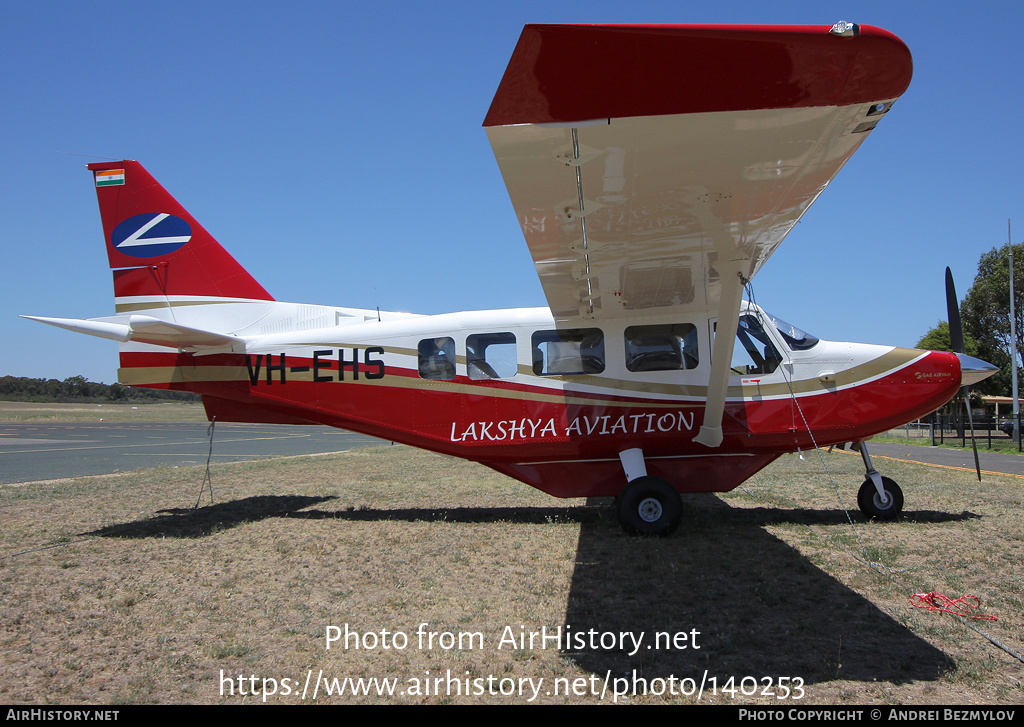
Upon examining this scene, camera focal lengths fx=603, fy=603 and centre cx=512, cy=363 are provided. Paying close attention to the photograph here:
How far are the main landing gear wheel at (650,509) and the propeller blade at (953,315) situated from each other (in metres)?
4.07

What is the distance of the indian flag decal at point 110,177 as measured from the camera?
8555mm

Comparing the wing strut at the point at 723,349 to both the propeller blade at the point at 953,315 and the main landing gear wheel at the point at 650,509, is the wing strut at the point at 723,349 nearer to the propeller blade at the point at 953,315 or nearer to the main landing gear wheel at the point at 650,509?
the main landing gear wheel at the point at 650,509

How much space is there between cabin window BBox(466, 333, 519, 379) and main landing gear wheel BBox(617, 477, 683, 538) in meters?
2.16

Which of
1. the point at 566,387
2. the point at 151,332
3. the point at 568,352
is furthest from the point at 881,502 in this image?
the point at 151,332

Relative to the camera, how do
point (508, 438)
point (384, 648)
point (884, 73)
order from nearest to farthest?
point (884, 73), point (384, 648), point (508, 438)

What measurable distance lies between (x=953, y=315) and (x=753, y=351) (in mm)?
2625

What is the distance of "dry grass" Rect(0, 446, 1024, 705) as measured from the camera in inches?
136

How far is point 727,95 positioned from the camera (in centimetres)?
288

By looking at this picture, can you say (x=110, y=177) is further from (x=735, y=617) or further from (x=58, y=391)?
(x=58, y=391)

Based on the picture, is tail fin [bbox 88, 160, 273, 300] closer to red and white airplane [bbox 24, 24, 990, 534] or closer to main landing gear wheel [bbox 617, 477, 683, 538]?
red and white airplane [bbox 24, 24, 990, 534]

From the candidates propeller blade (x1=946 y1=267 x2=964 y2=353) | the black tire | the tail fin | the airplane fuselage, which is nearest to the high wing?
the airplane fuselage
